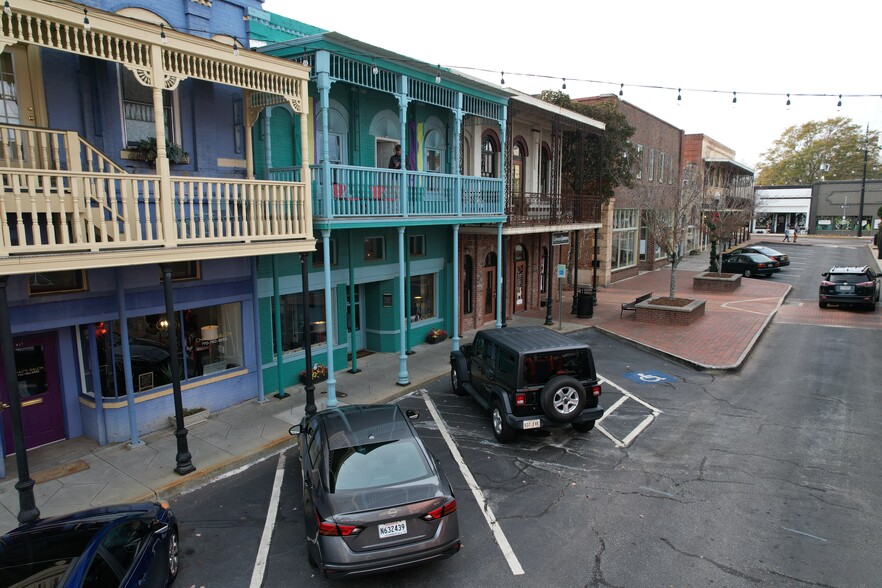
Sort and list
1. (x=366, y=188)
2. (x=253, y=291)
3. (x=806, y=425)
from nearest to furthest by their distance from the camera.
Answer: (x=806, y=425) < (x=253, y=291) < (x=366, y=188)

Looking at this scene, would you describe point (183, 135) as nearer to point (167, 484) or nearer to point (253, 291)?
point (253, 291)

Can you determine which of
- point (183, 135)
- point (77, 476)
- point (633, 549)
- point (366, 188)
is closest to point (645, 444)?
point (633, 549)

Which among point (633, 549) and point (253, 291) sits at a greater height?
point (253, 291)

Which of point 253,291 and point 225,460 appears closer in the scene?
point 225,460

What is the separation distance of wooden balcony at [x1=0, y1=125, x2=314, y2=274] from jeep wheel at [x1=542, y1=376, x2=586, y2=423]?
5.40 meters

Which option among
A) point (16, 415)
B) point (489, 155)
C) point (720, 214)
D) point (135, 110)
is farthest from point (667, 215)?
point (16, 415)

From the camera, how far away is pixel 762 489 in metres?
8.09

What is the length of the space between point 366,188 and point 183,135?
3732 millimetres

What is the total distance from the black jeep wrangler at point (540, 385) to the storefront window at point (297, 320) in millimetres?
4439

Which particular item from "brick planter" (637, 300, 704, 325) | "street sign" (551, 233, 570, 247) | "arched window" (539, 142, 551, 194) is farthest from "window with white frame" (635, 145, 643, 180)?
"street sign" (551, 233, 570, 247)

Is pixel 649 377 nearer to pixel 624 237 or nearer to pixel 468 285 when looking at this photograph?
pixel 468 285

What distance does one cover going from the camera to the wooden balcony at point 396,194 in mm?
11398

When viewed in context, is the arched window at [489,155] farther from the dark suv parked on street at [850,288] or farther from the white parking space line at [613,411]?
the dark suv parked on street at [850,288]

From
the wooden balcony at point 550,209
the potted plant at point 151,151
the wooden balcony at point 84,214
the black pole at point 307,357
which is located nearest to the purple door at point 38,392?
the wooden balcony at point 84,214
